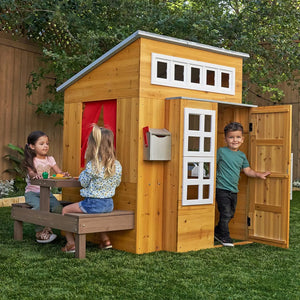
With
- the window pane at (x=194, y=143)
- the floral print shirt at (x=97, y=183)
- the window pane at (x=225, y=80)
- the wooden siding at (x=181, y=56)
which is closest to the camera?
the floral print shirt at (x=97, y=183)

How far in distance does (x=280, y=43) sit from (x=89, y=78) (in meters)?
5.13

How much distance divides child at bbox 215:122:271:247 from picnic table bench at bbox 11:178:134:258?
4.26ft

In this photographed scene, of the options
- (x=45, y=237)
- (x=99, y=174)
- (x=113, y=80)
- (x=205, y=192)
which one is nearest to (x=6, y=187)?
(x=45, y=237)

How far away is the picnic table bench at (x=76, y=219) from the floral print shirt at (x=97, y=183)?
0.22 metres

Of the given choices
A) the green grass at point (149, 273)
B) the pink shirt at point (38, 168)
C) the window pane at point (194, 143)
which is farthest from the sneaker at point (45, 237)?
the window pane at point (194, 143)

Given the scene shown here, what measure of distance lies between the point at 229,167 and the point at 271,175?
1.62 ft

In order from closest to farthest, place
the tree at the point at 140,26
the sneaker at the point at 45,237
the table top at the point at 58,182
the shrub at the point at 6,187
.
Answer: the table top at the point at 58,182 < the sneaker at the point at 45,237 < the tree at the point at 140,26 < the shrub at the point at 6,187

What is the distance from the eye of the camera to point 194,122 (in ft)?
18.4

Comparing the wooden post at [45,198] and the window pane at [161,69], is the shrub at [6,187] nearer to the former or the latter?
the wooden post at [45,198]

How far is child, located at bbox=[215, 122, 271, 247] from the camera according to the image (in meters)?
6.09

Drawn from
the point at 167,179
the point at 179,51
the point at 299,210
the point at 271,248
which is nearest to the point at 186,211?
the point at 167,179

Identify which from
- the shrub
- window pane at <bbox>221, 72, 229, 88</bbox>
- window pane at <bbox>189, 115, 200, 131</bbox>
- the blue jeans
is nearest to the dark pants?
window pane at <bbox>189, 115, 200, 131</bbox>

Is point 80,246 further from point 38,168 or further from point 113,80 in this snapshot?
point 113,80

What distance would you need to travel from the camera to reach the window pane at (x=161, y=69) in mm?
5555
